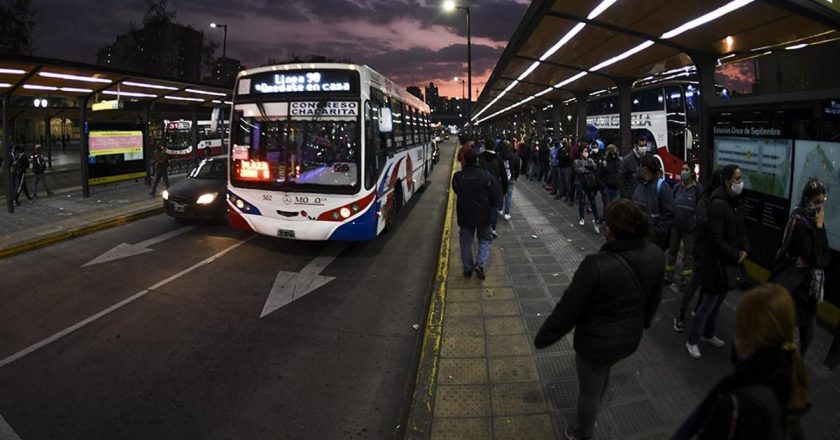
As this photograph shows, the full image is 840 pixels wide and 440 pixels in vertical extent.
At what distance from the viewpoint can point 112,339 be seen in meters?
5.42

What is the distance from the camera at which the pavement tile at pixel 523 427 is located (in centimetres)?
361

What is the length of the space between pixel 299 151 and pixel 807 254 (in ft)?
22.7

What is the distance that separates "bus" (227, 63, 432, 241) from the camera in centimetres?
809

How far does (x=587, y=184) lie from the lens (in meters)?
10.1

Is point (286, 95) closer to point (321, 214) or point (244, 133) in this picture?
point (244, 133)

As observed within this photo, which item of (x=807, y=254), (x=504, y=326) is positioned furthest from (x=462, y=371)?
(x=807, y=254)

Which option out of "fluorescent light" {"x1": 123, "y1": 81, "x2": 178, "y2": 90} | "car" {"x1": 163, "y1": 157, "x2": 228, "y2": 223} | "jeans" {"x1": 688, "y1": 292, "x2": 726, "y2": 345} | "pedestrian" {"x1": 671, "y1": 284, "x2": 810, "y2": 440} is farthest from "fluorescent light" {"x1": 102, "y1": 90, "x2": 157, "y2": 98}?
"pedestrian" {"x1": 671, "y1": 284, "x2": 810, "y2": 440}

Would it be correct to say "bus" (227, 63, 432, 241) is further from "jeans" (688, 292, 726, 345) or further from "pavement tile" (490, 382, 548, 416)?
"jeans" (688, 292, 726, 345)

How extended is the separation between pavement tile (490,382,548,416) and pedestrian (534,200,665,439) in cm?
102

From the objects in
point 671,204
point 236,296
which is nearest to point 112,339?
point 236,296

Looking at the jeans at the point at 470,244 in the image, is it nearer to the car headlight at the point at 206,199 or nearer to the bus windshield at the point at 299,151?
the bus windshield at the point at 299,151

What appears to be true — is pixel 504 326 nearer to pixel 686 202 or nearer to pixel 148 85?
pixel 686 202

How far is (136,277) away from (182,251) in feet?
5.16

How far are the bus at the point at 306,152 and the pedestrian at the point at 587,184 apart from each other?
4485 mm
